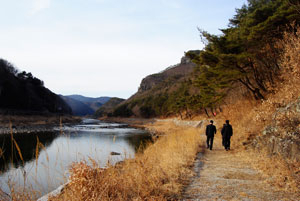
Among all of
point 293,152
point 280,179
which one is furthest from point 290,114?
point 280,179

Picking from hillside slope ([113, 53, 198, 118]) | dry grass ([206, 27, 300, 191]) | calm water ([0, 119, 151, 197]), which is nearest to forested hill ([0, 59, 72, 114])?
hillside slope ([113, 53, 198, 118])

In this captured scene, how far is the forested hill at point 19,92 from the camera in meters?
67.1

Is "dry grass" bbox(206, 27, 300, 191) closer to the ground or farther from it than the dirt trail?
farther from it

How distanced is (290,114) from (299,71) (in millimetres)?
1931

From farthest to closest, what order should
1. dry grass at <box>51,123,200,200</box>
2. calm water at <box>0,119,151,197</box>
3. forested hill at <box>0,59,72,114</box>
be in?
forested hill at <box>0,59,72,114</box>
calm water at <box>0,119,151,197</box>
dry grass at <box>51,123,200,200</box>

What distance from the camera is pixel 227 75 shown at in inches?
506

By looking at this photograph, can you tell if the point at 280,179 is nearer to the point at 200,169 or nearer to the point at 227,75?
the point at 200,169

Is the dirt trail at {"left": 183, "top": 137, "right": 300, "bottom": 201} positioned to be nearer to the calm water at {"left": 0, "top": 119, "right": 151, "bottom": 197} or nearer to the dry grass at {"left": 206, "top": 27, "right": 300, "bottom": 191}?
the dry grass at {"left": 206, "top": 27, "right": 300, "bottom": 191}

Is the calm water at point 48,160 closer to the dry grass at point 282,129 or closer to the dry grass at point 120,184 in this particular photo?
the dry grass at point 120,184

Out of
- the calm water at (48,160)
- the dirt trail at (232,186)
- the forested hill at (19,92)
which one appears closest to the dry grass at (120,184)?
the calm water at (48,160)

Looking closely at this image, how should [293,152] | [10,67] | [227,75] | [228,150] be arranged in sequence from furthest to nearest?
[10,67], [227,75], [228,150], [293,152]

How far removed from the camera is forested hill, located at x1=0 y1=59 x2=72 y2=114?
67.1m

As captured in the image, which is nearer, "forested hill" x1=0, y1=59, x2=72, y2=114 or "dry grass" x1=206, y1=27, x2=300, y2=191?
"dry grass" x1=206, y1=27, x2=300, y2=191

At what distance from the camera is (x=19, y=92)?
7425 centimetres
